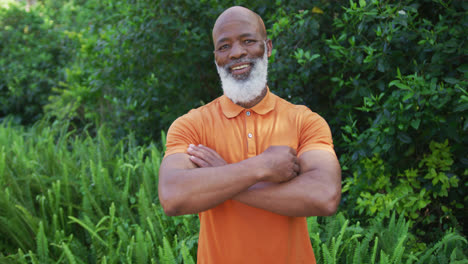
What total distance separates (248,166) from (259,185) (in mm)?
120

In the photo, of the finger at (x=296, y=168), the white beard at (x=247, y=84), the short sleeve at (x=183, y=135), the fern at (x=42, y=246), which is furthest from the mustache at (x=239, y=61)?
the fern at (x=42, y=246)

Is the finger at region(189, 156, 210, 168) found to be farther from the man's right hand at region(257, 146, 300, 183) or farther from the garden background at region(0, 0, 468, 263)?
the garden background at region(0, 0, 468, 263)

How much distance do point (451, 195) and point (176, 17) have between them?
350cm

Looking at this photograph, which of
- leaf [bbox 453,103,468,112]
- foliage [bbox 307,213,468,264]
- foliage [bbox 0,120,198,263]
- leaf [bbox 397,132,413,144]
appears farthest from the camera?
foliage [bbox 0,120,198,263]

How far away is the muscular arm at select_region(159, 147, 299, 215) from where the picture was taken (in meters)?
1.64

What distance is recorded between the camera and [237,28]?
5.94 feet

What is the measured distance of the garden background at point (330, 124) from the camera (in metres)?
3.32

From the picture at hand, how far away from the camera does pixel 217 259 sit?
1845mm

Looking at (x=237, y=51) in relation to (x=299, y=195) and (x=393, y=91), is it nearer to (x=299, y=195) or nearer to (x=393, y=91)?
(x=299, y=195)

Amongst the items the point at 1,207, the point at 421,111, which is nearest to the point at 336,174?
the point at 421,111

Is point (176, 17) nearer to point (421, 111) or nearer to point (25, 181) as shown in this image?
point (25, 181)

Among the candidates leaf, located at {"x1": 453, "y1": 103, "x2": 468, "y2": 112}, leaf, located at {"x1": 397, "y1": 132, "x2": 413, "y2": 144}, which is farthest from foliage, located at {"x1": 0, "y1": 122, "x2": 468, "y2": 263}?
leaf, located at {"x1": 453, "y1": 103, "x2": 468, "y2": 112}

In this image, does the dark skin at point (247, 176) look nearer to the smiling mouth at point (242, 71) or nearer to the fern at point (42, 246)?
the smiling mouth at point (242, 71)

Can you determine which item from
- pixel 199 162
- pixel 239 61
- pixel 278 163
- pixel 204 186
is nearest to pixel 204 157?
pixel 199 162
